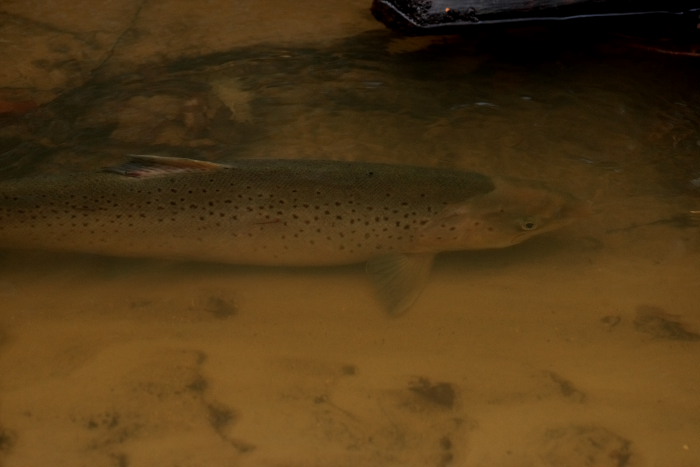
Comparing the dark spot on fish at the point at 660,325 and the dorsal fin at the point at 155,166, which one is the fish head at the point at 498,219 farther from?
the dorsal fin at the point at 155,166

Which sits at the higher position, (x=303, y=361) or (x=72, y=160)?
(x=72, y=160)

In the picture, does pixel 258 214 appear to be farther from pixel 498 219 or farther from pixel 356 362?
pixel 498 219

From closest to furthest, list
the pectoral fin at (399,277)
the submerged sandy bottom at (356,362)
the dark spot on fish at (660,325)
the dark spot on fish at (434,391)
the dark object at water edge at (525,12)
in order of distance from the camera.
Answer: the submerged sandy bottom at (356,362), the dark spot on fish at (434,391), the dark spot on fish at (660,325), the pectoral fin at (399,277), the dark object at water edge at (525,12)

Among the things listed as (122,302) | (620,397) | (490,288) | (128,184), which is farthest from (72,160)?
(620,397)

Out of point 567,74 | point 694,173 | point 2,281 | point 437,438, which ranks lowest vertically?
point 437,438

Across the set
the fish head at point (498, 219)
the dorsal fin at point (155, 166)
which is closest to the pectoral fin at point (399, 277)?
the fish head at point (498, 219)

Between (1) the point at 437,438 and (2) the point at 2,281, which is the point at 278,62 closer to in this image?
(2) the point at 2,281

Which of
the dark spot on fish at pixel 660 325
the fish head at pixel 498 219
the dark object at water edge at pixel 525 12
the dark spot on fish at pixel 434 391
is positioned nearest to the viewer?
the dark spot on fish at pixel 434 391

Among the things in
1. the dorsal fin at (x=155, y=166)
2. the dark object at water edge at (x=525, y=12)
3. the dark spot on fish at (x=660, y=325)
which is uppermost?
the dark object at water edge at (x=525, y=12)

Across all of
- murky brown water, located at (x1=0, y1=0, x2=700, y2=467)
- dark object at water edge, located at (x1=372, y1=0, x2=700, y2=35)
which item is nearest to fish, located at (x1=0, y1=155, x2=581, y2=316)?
murky brown water, located at (x1=0, y1=0, x2=700, y2=467)
